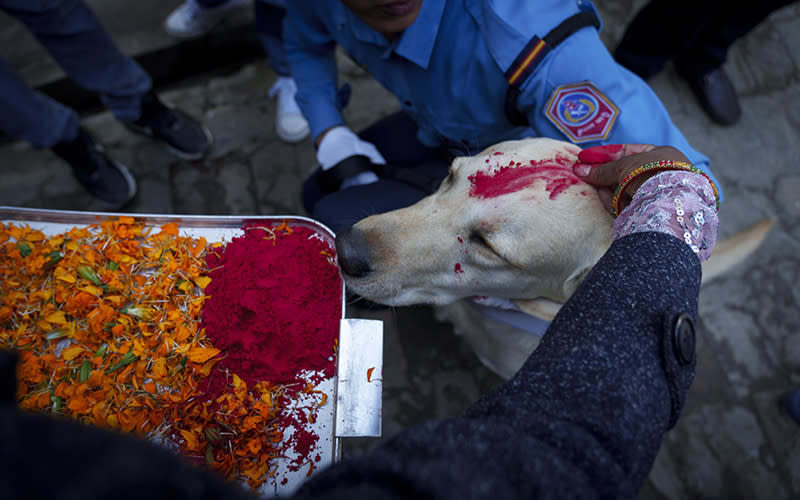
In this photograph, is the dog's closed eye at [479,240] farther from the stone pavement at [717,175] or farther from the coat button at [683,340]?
the stone pavement at [717,175]

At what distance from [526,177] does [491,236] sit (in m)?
0.24

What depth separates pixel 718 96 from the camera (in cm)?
341

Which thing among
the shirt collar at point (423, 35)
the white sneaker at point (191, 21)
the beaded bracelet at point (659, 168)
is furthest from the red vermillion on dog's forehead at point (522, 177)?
the white sneaker at point (191, 21)

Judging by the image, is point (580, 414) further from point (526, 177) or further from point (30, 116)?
point (30, 116)

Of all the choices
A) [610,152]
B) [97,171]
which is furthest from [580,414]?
[97,171]

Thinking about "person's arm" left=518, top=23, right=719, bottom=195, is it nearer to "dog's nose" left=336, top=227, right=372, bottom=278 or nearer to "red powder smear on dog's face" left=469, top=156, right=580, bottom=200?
"red powder smear on dog's face" left=469, top=156, right=580, bottom=200

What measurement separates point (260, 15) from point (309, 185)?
1.33 m

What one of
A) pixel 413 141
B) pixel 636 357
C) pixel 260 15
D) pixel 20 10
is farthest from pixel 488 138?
pixel 20 10

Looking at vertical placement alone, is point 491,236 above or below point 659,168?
below

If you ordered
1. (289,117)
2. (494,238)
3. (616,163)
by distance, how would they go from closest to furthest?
1. (616,163)
2. (494,238)
3. (289,117)

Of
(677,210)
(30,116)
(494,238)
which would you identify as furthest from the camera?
(30,116)

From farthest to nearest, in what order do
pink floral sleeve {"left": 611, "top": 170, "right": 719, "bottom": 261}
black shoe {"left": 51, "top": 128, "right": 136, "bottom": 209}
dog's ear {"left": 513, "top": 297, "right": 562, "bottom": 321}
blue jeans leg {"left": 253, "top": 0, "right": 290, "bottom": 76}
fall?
1. blue jeans leg {"left": 253, "top": 0, "right": 290, "bottom": 76}
2. black shoe {"left": 51, "top": 128, "right": 136, "bottom": 209}
3. dog's ear {"left": 513, "top": 297, "right": 562, "bottom": 321}
4. pink floral sleeve {"left": 611, "top": 170, "right": 719, "bottom": 261}

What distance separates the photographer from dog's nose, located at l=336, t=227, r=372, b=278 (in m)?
1.46

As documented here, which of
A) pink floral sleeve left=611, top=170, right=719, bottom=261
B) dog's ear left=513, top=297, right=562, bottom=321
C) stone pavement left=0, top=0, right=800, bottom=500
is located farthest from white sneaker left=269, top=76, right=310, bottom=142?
pink floral sleeve left=611, top=170, right=719, bottom=261
